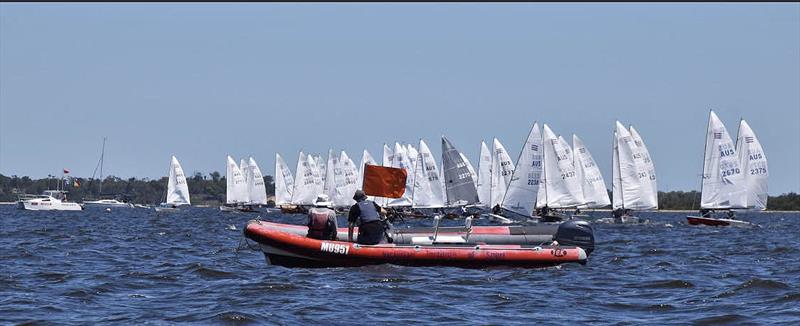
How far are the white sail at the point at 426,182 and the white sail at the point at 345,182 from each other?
15.8m

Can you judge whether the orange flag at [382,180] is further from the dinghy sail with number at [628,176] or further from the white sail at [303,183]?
the white sail at [303,183]

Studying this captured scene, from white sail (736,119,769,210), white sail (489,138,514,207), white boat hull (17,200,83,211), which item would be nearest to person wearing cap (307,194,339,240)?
white sail (736,119,769,210)

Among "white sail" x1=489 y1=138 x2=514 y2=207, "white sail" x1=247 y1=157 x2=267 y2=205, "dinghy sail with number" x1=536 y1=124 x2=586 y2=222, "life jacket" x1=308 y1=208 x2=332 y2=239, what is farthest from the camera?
"white sail" x1=247 y1=157 x2=267 y2=205

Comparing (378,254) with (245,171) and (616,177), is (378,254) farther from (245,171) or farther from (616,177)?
(245,171)

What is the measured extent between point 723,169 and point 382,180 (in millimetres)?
42178

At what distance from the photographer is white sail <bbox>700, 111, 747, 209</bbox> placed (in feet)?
205

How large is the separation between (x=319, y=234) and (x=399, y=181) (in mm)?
2510

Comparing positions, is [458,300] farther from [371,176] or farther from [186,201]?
[186,201]

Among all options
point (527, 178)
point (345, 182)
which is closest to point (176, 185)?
point (345, 182)

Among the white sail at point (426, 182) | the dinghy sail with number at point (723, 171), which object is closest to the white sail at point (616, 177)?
the dinghy sail with number at point (723, 171)

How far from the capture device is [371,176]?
24.5 m

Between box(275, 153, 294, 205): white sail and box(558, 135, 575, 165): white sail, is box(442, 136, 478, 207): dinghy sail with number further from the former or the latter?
box(275, 153, 294, 205): white sail

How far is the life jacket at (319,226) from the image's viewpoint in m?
23.1

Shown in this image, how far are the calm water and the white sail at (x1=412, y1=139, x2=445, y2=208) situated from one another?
178 feet
